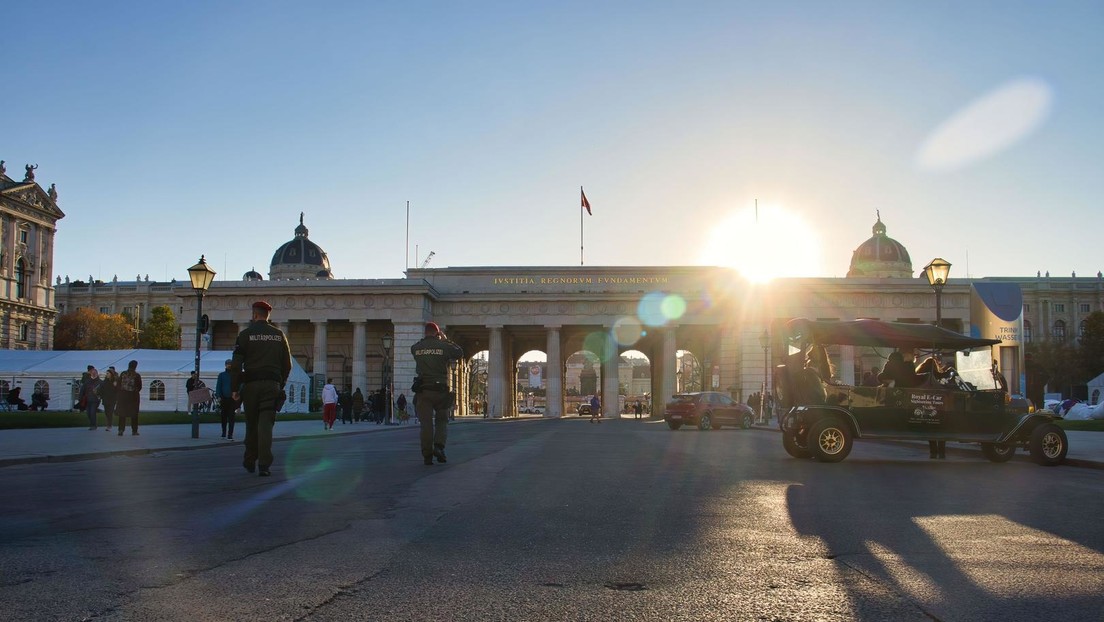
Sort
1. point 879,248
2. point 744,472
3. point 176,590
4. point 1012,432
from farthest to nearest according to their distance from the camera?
point 879,248 < point 1012,432 < point 744,472 < point 176,590

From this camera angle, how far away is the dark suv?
33844 mm

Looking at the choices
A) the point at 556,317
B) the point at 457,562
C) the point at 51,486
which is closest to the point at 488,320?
the point at 556,317

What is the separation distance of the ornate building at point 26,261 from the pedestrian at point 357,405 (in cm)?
4106

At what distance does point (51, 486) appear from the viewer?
30.9 ft

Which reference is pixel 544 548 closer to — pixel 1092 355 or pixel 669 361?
pixel 669 361

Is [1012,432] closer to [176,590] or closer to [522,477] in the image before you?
[522,477]

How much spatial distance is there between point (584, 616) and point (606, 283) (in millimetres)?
60674

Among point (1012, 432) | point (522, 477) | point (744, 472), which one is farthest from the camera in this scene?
point (1012, 432)

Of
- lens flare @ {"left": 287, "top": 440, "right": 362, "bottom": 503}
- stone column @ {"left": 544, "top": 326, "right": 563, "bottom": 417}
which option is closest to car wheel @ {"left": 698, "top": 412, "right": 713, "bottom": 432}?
lens flare @ {"left": 287, "top": 440, "right": 362, "bottom": 503}

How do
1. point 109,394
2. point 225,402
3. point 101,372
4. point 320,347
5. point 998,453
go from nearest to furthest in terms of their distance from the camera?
point 998,453 < point 225,402 < point 109,394 < point 101,372 < point 320,347

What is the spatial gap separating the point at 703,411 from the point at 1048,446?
20.0 metres

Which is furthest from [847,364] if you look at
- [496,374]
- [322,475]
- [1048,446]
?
[322,475]

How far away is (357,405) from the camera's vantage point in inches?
1961

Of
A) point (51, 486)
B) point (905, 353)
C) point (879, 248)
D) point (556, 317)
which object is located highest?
point (879, 248)
